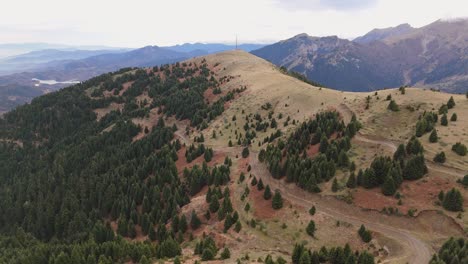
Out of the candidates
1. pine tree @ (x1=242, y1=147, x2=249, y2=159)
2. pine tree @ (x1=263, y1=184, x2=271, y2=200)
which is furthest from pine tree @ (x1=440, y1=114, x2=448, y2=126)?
pine tree @ (x1=242, y1=147, x2=249, y2=159)

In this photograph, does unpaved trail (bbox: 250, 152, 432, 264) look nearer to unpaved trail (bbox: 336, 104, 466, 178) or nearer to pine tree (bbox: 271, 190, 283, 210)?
pine tree (bbox: 271, 190, 283, 210)

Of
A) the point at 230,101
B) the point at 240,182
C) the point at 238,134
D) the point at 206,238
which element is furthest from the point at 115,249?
the point at 230,101

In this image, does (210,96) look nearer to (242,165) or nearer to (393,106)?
(242,165)

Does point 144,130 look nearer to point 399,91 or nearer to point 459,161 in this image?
point 399,91

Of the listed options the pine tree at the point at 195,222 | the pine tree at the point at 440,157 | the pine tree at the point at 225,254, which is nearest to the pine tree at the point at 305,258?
the pine tree at the point at 225,254

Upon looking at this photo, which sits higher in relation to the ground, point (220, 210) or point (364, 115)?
point (364, 115)

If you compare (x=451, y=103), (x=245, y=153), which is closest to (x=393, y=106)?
(x=451, y=103)
